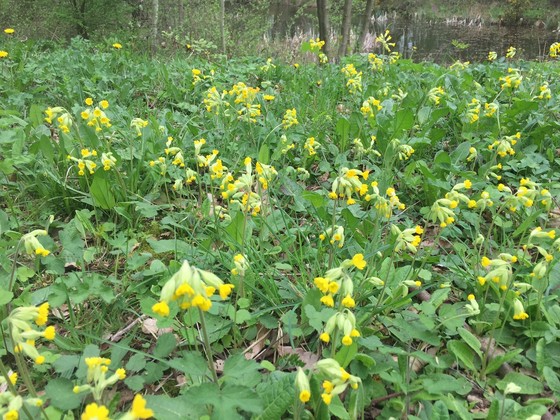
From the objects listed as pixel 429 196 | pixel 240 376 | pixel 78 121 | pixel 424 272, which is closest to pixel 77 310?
pixel 240 376

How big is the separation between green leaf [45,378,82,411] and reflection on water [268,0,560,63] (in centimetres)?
1309

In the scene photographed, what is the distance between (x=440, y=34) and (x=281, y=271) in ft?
64.6

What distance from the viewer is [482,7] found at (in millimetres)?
24219

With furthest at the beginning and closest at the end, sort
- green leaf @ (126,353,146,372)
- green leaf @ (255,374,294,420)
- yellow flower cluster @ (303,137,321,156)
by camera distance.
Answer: yellow flower cluster @ (303,137,321,156) → green leaf @ (126,353,146,372) → green leaf @ (255,374,294,420)

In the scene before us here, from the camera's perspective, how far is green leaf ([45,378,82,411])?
126 cm

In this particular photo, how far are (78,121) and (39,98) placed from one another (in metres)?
1.06

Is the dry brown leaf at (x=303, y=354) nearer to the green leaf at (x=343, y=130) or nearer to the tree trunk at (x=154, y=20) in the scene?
the green leaf at (x=343, y=130)

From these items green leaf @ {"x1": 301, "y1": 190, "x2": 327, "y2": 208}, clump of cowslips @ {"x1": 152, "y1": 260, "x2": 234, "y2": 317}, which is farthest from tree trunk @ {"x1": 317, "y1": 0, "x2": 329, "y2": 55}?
clump of cowslips @ {"x1": 152, "y1": 260, "x2": 234, "y2": 317}

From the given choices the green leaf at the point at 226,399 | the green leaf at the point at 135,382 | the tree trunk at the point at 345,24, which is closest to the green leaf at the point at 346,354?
the green leaf at the point at 226,399

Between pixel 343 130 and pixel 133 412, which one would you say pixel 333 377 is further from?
pixel 343 130

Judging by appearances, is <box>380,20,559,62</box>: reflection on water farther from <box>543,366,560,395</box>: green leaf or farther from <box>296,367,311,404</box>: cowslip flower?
<box>296,367,311,404</box>: cowslip flower

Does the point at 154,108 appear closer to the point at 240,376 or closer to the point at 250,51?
the point at 240,376

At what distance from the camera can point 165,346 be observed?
1.55 meters

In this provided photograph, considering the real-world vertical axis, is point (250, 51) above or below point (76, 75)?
above
